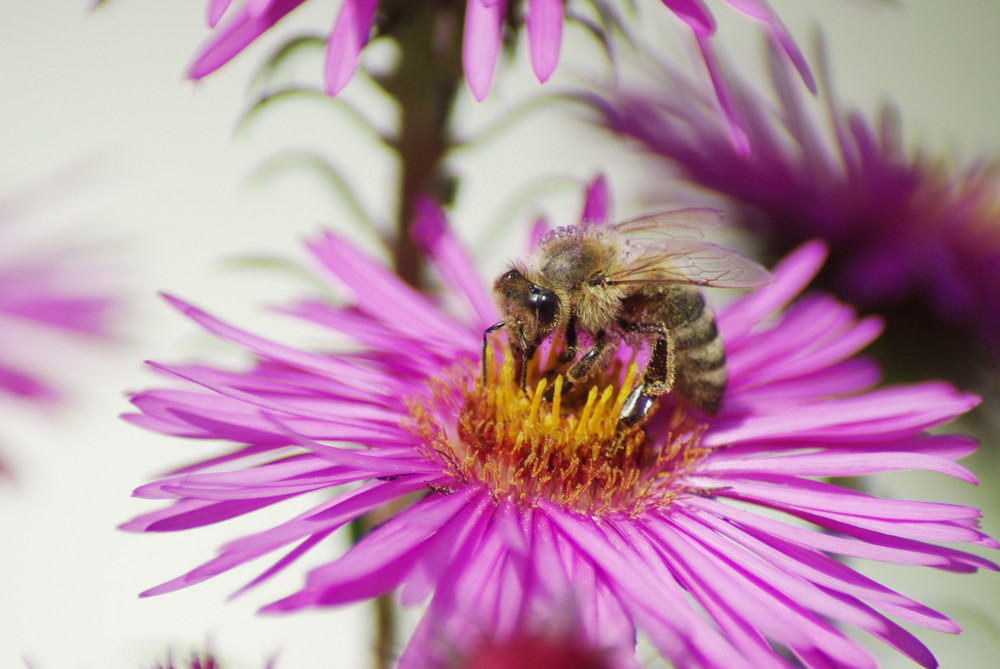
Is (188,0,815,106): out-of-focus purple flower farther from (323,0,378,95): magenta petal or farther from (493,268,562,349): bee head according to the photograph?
(493,268,562,349): bee head

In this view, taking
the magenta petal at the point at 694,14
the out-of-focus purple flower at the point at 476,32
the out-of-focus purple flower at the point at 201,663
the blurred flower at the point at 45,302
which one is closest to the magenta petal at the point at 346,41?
the out-of-focus purple flower at the point at 476,32

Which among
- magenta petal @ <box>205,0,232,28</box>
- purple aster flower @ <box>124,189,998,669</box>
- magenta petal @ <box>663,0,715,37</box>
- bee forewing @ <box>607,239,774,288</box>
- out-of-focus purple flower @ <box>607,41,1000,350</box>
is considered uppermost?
out-of-focus purple flower @ <box>607,41,1000,350</box>

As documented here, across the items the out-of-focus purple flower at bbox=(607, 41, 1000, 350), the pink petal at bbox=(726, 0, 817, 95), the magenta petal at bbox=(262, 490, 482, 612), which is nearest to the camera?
the magenta petal at bbox=(262, 490, 482, 612)

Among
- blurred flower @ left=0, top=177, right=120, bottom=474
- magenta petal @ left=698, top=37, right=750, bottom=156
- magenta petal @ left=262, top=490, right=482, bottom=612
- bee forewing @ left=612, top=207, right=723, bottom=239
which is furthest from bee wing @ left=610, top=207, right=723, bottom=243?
blurred flower @ left=0, top=177, right=120, bottom=474

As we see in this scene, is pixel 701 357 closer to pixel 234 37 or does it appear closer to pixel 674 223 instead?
pixel 674 223

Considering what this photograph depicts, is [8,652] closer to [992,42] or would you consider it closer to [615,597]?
[615,597]

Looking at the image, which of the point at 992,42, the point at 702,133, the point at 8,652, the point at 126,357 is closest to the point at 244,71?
the point at 126,357

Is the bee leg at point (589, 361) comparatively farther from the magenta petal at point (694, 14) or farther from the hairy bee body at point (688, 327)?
the magenta petal at point (694, 14)

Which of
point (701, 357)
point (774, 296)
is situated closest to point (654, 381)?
point (701, 357)
